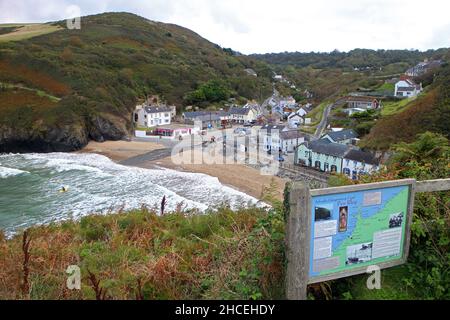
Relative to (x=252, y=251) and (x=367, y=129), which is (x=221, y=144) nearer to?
(x=367, y=129)

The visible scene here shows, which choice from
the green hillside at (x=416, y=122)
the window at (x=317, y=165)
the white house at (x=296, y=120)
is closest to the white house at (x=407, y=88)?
the white house at (x=296, y=120)

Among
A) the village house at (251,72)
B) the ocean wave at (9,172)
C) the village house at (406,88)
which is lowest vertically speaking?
the ocean wave at (9,172)

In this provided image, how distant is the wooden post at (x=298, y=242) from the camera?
11.8 ft

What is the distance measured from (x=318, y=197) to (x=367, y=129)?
124ft

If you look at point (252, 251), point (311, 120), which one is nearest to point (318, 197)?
point (252, 251)

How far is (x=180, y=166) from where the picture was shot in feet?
104

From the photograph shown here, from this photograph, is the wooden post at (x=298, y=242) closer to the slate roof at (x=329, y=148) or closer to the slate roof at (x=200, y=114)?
the slate roof at (x=329, y=148)

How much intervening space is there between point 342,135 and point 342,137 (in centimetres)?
31

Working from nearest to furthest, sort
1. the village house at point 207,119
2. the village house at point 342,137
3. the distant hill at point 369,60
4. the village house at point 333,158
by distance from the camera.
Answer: the village house at point 333,158 < the village house at point 342,137 < the village house at point 207,119 < the distant hill at point 369,60

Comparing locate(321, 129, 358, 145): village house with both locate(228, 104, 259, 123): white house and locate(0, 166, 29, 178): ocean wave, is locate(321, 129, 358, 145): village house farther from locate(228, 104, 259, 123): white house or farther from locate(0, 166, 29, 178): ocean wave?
locate(0, 166, 29, 178): ocean wave

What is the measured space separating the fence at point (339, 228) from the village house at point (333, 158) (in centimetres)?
2393

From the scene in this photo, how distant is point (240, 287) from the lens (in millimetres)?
4012

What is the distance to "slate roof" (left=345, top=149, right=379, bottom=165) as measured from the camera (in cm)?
2758

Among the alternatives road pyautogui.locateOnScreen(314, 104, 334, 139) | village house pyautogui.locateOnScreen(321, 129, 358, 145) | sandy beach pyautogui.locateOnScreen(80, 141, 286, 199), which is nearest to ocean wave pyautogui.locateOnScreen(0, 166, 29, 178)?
sandy beach pyautogui.locateOnScreen(80, 141, 286, 199)
